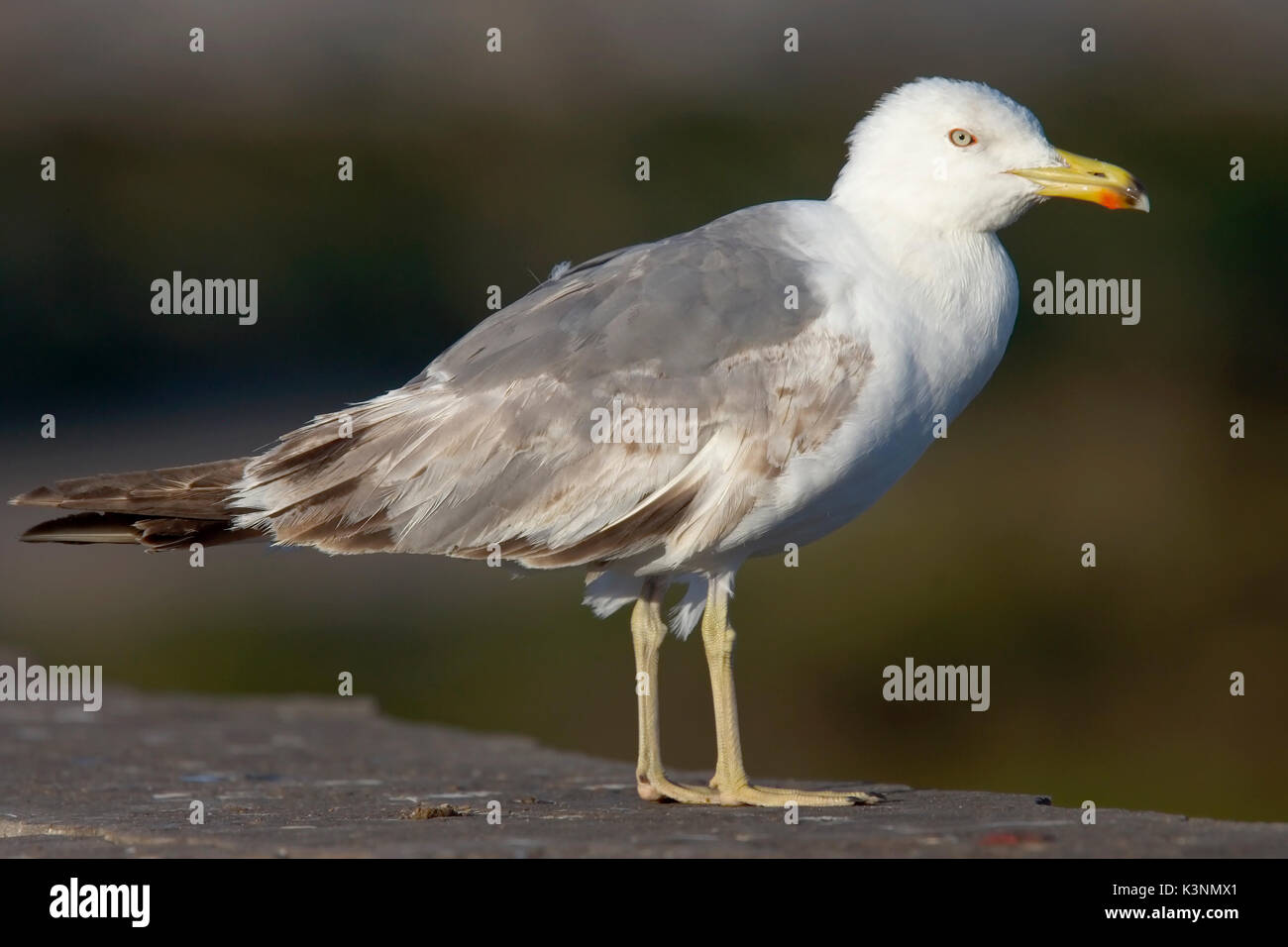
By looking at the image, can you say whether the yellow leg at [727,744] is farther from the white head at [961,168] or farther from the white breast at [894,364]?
the white head at [961,168]

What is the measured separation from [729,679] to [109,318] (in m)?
24.0

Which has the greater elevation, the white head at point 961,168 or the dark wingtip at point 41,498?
the white head at point 961,168

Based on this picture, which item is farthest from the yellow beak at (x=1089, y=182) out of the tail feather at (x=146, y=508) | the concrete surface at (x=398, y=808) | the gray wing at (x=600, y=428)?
the tail feather at (x=146, y=508)

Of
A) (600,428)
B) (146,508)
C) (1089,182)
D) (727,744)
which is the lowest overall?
(727,744)

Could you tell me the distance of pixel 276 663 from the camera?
15172 mm

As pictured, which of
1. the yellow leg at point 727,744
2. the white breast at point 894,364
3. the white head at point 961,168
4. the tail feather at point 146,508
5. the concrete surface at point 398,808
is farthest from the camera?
the white head at point 961,168

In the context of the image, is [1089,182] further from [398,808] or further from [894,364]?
[398,808]

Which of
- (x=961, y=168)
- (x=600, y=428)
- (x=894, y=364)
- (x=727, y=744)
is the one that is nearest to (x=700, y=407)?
(x=600, y=428)

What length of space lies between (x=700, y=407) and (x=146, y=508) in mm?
2067

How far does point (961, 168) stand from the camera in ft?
23.9

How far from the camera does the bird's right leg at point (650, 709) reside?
7.19m

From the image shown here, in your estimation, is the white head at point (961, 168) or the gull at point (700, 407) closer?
the gull at point (700, 407)

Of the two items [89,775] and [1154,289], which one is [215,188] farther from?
[89,775]

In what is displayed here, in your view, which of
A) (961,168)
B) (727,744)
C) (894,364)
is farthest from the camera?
(961,168)
